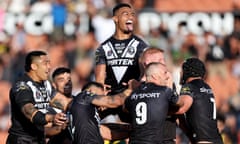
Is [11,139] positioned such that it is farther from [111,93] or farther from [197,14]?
[197,14]

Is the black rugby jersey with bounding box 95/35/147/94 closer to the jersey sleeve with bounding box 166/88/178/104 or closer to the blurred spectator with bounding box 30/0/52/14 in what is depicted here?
the jersey sleeve with bounding box 166/88/178/104

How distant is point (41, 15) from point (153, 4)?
3.11 m

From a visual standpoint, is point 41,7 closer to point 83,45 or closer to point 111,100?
point 83,45

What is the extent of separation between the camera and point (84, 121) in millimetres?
11469

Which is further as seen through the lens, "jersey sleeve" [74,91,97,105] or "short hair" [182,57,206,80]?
"short hair" [182,57,206,80]

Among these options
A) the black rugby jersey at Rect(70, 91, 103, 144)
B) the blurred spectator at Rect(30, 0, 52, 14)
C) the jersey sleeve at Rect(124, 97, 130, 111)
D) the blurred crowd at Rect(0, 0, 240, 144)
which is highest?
the blurred spectator at Rect(30, 0, 52, 14)

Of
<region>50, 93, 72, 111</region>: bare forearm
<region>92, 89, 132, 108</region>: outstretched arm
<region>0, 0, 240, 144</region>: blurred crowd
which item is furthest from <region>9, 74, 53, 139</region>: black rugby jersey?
<region>0, 0, 240, 144</region>: blurred crowd

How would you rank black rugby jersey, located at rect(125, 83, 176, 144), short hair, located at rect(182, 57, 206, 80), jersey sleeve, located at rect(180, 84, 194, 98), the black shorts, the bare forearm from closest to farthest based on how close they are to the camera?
black rugby jersey, located at rect(125, 83, 176, 144)
jersey sleeve, located at rect(180, 84, 194, 98)
short hair, located at rect(182, 57, 206, 80)
the black shorts
the bare forearm

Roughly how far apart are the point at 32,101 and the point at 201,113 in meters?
2.57

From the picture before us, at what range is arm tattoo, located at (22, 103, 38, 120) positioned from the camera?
11.9m

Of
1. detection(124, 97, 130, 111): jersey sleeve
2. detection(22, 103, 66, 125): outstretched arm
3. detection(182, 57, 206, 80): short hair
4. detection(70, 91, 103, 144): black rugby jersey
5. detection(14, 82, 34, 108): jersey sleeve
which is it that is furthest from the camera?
detection(14, 82, 34, 108): jersey sleeve

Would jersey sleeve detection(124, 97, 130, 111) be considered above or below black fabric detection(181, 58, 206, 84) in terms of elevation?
below

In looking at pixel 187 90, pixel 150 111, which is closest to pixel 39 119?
pixel 150 111

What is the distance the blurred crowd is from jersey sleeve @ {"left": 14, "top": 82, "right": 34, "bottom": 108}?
7.86 m
